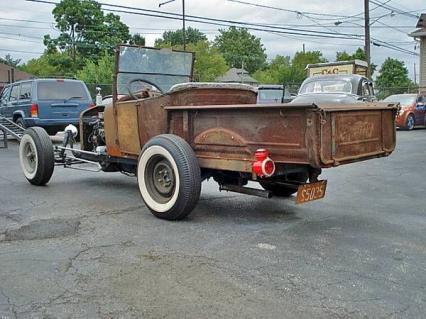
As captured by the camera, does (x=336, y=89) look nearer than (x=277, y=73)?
Yes

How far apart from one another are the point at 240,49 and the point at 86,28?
4485 cm

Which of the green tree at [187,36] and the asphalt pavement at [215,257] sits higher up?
the green tree at [187,36]

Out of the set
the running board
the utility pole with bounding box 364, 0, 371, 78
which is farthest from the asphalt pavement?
the utility pole with bounding box 364, 0, 371, 78

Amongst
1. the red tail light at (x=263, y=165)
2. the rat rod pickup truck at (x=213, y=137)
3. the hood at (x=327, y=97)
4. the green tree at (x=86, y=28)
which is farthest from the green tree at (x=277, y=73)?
the red tail light at (x=263, y=165)

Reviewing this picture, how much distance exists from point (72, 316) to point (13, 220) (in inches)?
113

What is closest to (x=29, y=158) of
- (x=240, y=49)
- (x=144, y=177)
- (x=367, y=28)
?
(x=144, y=177)

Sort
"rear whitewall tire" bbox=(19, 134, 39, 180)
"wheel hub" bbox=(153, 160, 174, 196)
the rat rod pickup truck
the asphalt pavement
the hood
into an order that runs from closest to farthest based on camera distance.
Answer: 1. the asphalt pavement
2. the rat rod pickup truck
3. "wheel hub" bbox=(153, 160, 174, 196)
4. "rear whitewall tire" bbox=(19, 134, 39, 180)
5. the hood

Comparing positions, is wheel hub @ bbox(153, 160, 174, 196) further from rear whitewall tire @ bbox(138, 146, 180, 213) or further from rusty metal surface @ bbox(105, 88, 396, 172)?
rusty metal surface @ bbox(105, 88, 396, 172)

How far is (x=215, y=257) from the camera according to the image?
4496 mm

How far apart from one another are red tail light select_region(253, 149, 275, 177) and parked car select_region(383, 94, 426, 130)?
16840 millimetres

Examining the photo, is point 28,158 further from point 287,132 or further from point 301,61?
point 301,61

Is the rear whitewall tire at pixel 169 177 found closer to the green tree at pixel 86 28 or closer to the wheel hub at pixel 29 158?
the wheel hub at pixel 29 158

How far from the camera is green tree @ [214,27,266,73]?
9719cm

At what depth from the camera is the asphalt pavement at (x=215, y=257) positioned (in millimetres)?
3492
